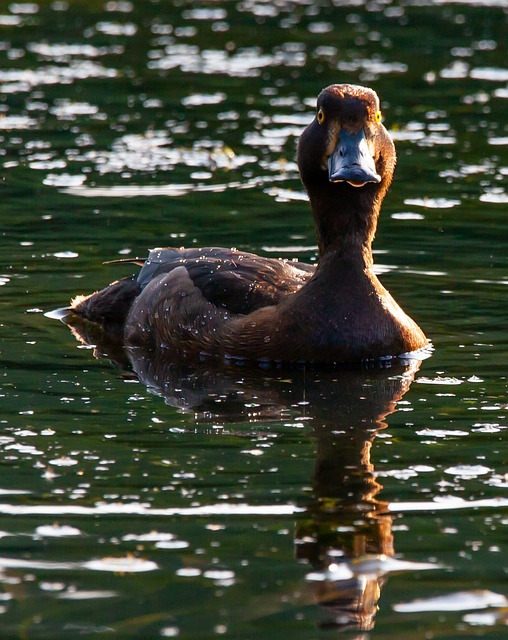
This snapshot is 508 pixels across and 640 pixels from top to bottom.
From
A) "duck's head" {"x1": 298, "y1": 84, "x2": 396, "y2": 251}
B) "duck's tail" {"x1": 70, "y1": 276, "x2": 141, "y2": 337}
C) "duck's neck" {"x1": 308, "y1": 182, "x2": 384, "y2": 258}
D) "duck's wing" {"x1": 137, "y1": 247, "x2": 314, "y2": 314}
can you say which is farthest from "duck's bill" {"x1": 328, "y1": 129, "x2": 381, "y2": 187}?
"duck's tail" {"x1": 70, "y1": 276, "x2": 141, "y2": 337}

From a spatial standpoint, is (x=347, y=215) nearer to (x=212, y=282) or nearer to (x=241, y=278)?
(x=241, y=278)

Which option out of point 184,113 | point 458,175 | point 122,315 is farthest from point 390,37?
point 122,315

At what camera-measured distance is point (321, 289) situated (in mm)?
10422

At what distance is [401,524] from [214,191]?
369 inches

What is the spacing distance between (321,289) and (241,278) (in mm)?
720

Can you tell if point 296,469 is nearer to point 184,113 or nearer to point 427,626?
point 427,626

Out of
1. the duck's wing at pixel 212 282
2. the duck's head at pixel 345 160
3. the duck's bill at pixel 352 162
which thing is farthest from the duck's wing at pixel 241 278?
the duck's bill at pixel 352 162

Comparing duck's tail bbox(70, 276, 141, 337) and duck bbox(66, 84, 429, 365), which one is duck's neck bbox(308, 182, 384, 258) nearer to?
duck bbox(66, 84, 429, 365)

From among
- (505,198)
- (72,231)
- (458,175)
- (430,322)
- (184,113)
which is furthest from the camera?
(184,113)

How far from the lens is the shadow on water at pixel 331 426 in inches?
256

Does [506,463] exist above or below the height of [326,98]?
below

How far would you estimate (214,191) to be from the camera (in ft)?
52.9

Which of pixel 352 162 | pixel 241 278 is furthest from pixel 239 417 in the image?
pixel 352 162

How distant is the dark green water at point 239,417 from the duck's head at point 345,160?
1.23m
